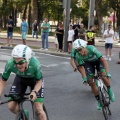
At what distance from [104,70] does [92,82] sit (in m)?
0.48

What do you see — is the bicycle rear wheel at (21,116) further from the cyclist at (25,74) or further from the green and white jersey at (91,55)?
the green and white jersey at (91,55)

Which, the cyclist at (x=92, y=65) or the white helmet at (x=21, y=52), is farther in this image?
the cyclist at (x=92, y=65)

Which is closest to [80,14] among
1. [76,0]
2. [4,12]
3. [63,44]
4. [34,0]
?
[76,0]

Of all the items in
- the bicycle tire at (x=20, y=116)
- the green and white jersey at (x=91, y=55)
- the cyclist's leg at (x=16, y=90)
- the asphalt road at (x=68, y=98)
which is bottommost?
the asphalt road at (x=68, y=98)

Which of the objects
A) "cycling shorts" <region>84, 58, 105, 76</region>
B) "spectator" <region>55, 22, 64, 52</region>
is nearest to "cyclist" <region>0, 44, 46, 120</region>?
"cycling shorts" <region>84, 58, 105, 76</region>

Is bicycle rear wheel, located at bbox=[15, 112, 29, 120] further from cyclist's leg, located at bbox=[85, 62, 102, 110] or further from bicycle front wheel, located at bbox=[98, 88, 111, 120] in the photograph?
cyclist's leg, located at bbox=[85, 62, 102, 110]

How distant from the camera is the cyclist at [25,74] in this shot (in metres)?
5.42

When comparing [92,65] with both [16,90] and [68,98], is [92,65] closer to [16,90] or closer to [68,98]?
[68,98]

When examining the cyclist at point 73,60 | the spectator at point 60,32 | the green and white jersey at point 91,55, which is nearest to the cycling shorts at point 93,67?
the green and white jersey at point 91,55

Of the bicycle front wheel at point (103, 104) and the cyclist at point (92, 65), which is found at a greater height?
the cyclist at point (92, 65)

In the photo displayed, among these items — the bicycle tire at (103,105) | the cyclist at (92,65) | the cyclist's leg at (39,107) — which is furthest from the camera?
the cyclist at (92,65)

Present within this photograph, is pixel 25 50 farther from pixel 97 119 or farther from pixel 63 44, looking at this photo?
pixel 63 44

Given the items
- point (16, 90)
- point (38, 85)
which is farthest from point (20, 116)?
point (16, 90)

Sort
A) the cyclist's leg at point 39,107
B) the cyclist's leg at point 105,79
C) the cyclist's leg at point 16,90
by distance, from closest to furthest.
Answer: the cyclist's leg at point 39,107
the cyclist's leg at point 16,90
the cyclist's leg at point 105,79
